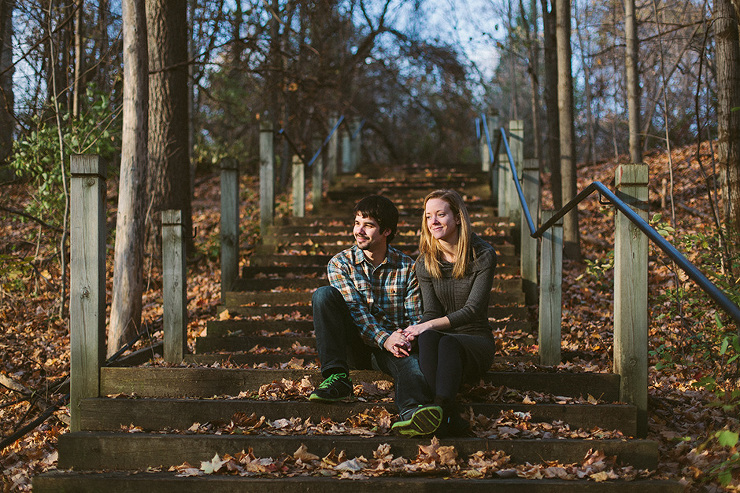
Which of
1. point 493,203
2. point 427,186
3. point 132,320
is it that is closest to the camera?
point 132,320

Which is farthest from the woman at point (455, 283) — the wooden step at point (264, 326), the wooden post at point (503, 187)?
the wooden post at point (503, 187)

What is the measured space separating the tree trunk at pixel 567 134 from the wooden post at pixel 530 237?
2503mm

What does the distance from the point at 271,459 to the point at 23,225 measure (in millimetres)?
9228

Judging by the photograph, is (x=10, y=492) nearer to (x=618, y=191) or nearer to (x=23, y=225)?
(x=618, y=191)

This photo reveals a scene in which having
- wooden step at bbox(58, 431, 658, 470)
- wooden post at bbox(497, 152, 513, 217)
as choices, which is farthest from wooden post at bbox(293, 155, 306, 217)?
wooden step at bbox(58, 431, 658, 470)

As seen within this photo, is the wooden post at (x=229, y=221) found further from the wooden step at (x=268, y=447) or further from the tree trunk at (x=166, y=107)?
the wooden step at (x=268, y=447)

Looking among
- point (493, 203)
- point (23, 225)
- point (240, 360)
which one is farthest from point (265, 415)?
point (23, 225)

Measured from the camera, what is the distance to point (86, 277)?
3.92 m

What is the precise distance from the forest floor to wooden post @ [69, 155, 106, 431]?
1.61ft

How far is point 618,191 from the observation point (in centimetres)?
365

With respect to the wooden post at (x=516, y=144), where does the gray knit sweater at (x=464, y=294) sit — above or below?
below

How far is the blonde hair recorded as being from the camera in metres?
3.91

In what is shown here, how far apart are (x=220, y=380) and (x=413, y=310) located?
1.28 meters

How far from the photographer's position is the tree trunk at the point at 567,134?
8.50 meters
